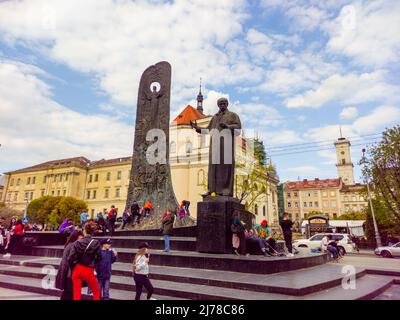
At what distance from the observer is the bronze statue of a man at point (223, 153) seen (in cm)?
848

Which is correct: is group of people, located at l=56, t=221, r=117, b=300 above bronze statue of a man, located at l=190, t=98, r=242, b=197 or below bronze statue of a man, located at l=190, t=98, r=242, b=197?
below

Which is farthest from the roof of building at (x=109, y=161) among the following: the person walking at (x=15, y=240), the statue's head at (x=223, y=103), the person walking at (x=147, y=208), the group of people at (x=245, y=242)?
the group of people at (x=245, y=242)

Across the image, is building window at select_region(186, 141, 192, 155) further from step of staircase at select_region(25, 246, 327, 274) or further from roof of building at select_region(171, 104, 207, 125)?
step of staircase at select_region(25, 246, 327, 274)

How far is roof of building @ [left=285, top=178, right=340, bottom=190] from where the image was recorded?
79.8 metres

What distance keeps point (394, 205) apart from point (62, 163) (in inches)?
2703

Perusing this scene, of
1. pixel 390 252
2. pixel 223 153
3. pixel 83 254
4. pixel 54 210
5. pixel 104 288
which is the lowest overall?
pixel 390 252

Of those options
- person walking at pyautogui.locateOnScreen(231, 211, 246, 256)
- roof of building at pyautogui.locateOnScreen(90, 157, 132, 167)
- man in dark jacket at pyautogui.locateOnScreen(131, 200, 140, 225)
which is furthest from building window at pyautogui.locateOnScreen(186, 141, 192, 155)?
person walking at pyautogui.locateOnScreen(231, 211, 246, 256)

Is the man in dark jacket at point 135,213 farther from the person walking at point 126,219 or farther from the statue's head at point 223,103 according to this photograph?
the statue's head at point 223,103

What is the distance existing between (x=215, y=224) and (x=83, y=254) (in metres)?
4.14

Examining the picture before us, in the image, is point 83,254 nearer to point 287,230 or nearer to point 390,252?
point 287,230

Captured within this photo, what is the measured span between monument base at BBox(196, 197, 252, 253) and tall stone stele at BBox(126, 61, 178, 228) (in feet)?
18.7

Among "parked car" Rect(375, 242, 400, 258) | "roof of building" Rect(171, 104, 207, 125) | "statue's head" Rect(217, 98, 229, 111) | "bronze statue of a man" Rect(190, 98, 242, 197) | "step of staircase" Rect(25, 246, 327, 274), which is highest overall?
"roof of building" Rect(171, 104, 207, 125)

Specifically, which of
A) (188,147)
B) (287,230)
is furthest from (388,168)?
(188,147)

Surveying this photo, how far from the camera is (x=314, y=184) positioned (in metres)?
82.6
